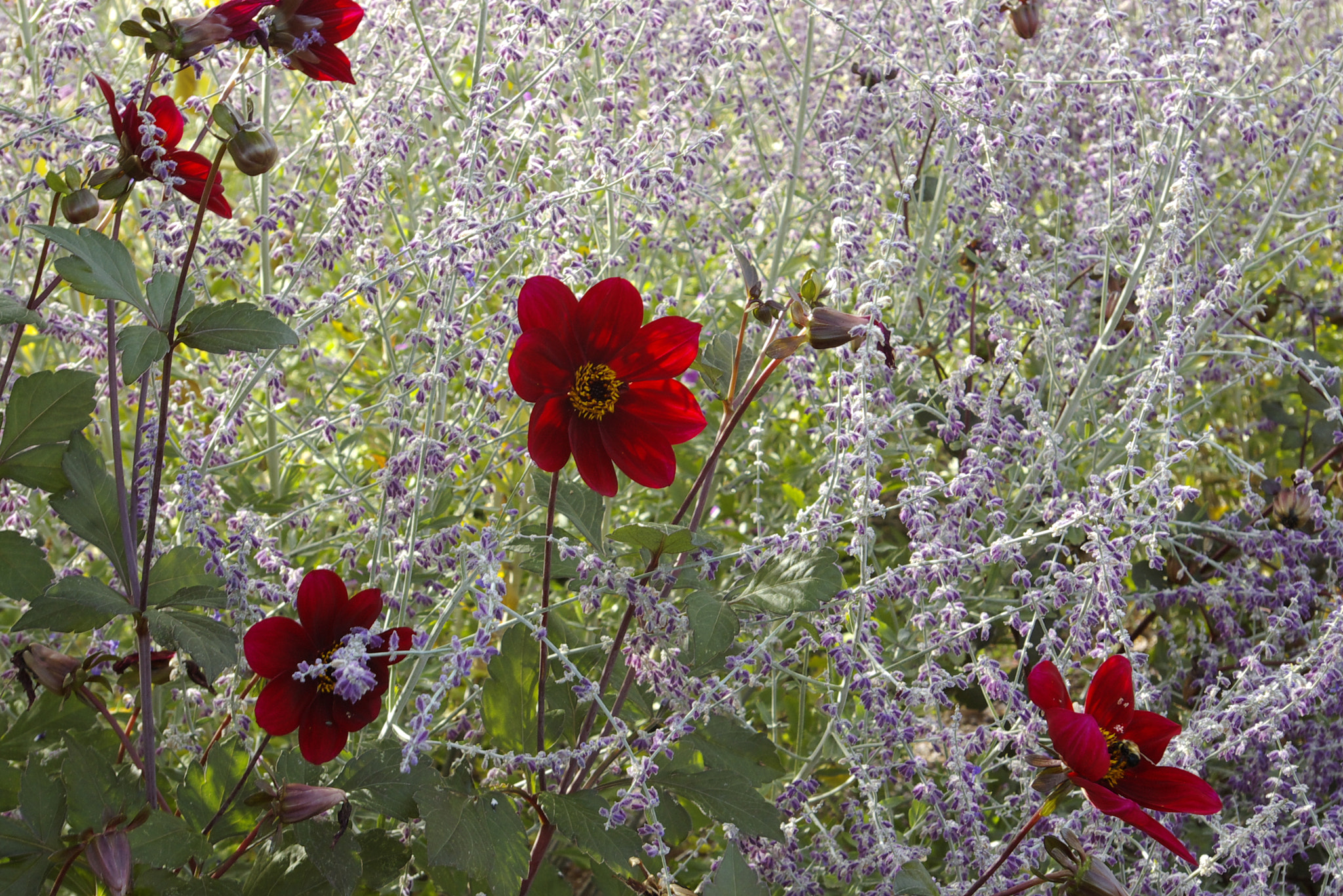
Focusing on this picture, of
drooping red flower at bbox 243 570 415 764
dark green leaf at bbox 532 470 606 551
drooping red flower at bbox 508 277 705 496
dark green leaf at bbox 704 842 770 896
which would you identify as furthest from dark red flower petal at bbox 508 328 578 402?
dark green leaf at bbox 704 842 770 896

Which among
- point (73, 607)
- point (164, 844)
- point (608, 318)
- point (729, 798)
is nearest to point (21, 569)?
point (73, 607)

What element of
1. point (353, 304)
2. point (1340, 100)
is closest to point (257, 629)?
point (353, 304)

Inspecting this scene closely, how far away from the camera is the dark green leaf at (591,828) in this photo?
44.9 inches

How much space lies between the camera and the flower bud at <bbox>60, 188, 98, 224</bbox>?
1.17 meters

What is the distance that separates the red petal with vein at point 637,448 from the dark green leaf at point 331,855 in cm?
48

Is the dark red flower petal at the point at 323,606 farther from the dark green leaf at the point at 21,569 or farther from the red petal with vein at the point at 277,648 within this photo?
the dark green leaf at the point at 21,569

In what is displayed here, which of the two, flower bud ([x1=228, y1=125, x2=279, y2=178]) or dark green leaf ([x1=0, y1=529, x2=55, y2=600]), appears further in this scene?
dark green leaf ([x1=0, y1=529, x2=55, y2=600])

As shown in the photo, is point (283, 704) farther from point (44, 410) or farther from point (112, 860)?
point (44, 410)

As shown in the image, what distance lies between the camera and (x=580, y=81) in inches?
88.5

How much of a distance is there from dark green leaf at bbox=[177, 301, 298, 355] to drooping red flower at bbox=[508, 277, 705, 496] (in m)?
0.25

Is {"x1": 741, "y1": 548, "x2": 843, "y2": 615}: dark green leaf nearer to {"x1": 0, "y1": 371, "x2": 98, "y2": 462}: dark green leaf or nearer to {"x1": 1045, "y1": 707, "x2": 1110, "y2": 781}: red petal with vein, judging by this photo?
{"x1": 1045, "y1": 707, "x2": 1110, "y2": 781}: red petal with vein

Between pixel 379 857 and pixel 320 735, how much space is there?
0.69ft

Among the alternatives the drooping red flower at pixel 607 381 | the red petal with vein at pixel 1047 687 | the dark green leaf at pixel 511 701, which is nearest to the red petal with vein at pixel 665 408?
the drooping red flower at pixel 607 381

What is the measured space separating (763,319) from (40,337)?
1919 mm
